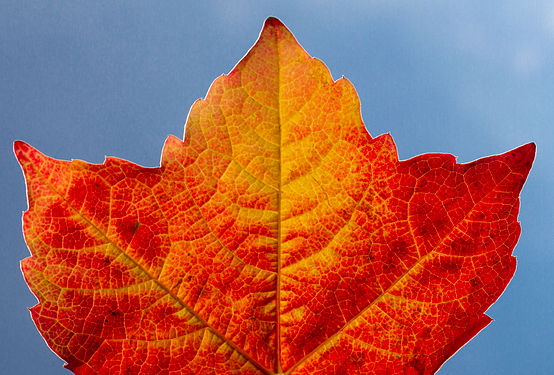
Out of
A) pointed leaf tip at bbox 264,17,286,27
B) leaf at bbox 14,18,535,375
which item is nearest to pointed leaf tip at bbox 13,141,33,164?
leaf at bbox 14,18,535,375

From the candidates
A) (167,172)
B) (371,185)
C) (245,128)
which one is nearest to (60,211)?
(167,172)

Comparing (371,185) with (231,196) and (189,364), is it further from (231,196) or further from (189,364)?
(189,364)

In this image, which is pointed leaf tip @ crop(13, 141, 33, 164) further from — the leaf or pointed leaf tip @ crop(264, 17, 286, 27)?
pointed leaf tip @ crop(264, 17, 286, 27)

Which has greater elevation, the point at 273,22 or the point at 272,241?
the point at 273,22

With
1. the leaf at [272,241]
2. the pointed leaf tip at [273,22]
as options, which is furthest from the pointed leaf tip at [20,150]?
the pointed leaf tip at [273,22]

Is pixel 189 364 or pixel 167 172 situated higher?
pixel 167 172

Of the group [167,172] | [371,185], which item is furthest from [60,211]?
[371,185]

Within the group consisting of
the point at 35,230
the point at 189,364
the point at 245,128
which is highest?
the point at 245,128

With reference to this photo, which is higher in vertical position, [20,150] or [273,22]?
[273,22]
